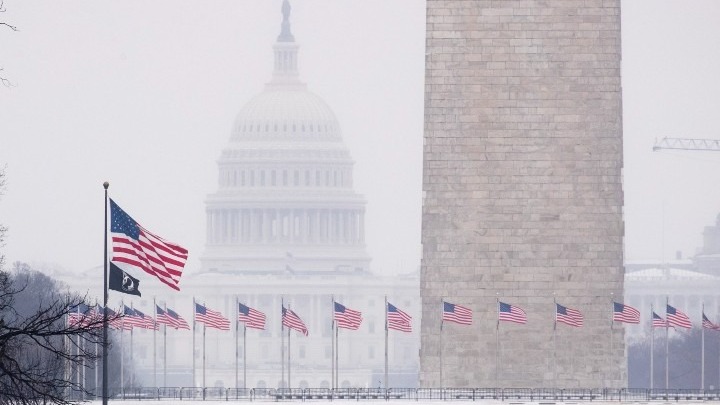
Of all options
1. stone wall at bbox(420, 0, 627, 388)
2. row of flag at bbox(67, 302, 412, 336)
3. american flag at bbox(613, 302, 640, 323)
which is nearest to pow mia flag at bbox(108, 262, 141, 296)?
row of flag at bbox(67, 302, 412, 336)

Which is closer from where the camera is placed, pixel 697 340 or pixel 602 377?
pixel 602 377

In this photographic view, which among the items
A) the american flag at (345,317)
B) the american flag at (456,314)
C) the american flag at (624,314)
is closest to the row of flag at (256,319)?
the american flag at (345,317)

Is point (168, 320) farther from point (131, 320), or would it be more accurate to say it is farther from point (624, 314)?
point (624, 314)

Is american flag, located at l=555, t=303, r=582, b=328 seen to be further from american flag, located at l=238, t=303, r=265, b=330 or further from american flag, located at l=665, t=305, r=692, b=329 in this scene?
american flag, located at l=238, t=303, r=265, b=330

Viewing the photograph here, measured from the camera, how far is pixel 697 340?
449 feet

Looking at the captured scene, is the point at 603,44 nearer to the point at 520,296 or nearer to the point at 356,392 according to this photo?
the point at 520,296

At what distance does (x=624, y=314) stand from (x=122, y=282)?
35568mm

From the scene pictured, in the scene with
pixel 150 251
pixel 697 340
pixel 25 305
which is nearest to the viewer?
pixel 150 251

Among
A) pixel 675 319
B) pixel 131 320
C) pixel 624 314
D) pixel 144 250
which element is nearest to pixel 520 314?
pixel 624 314

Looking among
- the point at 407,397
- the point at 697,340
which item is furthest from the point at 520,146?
the point at 697,340

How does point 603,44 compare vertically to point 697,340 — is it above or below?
above

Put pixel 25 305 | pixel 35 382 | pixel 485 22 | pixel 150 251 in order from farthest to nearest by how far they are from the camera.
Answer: pixel 25 305, pixel 485 22, pixel 150 251, pixel 35 382

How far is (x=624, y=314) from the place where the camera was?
91188 mm

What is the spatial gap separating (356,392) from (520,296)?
23.8 feet
